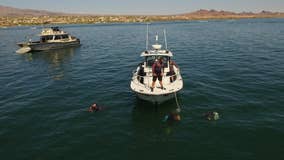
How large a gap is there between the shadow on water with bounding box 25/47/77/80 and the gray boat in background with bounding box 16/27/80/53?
0.95m

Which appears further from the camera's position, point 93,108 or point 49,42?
point 49,42

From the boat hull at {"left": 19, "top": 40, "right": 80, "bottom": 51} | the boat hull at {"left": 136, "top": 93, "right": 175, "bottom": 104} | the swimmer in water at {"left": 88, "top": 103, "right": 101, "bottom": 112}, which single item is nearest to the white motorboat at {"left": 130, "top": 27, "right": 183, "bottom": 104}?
the boat hull at {"left": 136, "top": 93, "right": 175, "bottom": 104}

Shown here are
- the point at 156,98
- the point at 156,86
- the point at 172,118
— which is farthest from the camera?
the point at 156,86

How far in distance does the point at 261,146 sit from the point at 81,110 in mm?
12543

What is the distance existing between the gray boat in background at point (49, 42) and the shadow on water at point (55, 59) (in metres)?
0.95

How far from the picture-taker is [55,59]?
131ft

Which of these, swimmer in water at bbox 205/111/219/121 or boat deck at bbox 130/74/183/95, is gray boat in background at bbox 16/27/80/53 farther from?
swimmer in water at bbox 205/111/219/121

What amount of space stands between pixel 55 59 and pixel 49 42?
28.0 ft

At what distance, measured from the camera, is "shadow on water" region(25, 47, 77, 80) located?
30.4 meters

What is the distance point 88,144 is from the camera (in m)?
13.3

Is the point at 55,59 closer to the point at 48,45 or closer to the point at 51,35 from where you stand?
the point at 48,45

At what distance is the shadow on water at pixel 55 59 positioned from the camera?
30.4 meters

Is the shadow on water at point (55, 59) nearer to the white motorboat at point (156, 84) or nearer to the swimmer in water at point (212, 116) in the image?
the white motorboat at point (156, 84)

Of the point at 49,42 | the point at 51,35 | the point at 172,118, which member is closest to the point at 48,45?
the point at 49,42
